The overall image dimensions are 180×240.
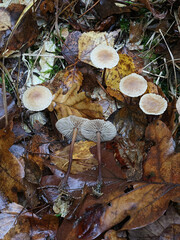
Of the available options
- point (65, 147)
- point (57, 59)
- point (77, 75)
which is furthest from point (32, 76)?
point (65, 147)

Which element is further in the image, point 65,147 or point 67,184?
point 65,147

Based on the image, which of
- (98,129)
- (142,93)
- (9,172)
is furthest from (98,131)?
(9,172)

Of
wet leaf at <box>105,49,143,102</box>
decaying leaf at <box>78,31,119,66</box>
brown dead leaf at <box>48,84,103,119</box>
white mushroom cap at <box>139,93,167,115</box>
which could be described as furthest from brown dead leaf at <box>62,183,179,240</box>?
decaying leaf at <box>78,31,119,66</box>

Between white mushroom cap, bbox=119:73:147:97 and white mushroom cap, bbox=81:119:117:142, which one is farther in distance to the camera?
white mushroom cap, bbox=119:73:147:97

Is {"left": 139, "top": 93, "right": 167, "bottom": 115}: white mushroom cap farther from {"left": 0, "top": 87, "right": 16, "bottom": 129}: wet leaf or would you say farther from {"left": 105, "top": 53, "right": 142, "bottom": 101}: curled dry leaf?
{"left": 0, "top": 87, "right": 16, "bottom": 129}: wet leaf

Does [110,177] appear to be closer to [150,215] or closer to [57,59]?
[150,215]

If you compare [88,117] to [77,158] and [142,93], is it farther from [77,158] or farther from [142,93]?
[142,93]
